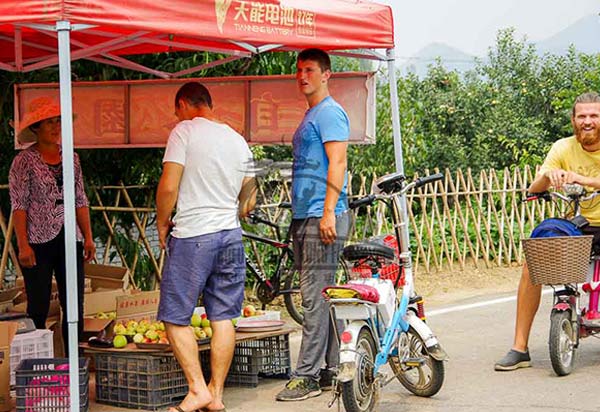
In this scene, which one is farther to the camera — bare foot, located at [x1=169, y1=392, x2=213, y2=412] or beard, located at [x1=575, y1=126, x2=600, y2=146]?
beard, located at [x1=575, y1=126, x2=600, y2=146]

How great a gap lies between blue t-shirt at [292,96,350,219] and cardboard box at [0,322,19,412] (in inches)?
66.3

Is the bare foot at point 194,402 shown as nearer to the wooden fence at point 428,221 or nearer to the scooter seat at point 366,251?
the scooter seat at point 366,251

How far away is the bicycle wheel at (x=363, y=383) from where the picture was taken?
5090mm

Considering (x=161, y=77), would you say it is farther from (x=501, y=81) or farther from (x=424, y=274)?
(x=501, y=81)

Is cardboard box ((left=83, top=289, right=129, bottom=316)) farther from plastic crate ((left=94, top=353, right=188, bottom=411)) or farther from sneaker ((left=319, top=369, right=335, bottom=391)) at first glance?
sneaker ((left=319, top=369, right=335, bottom=391))

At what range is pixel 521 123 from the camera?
18.9 m

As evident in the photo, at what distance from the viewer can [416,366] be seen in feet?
18.7

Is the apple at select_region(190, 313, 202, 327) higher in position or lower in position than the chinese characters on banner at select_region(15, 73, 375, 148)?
lower

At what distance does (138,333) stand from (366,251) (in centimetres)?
153

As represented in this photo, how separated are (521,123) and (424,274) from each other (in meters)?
7.92

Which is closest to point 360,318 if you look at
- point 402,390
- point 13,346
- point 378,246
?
point 378,246

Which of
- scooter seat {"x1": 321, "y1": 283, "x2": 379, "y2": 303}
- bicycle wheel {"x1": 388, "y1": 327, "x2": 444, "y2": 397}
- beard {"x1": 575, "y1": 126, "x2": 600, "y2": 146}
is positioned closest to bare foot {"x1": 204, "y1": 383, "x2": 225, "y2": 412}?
scooter seat {"x1": 321, "y1": 283, "x2": 379, "y2": 303}

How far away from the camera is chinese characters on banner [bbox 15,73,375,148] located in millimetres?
7788

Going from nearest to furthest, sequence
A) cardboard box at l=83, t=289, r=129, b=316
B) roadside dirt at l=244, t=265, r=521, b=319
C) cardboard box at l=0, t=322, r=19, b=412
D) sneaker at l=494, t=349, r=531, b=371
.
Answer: cardboard box at l=0, t=322, r=19, b=412 → sneaker at l=494, t=349, r=531, b=371 → cardboard box at l=83, t=289, r=129, b=316 → roadside dirt at l=244, t=265, r=521, b=319
